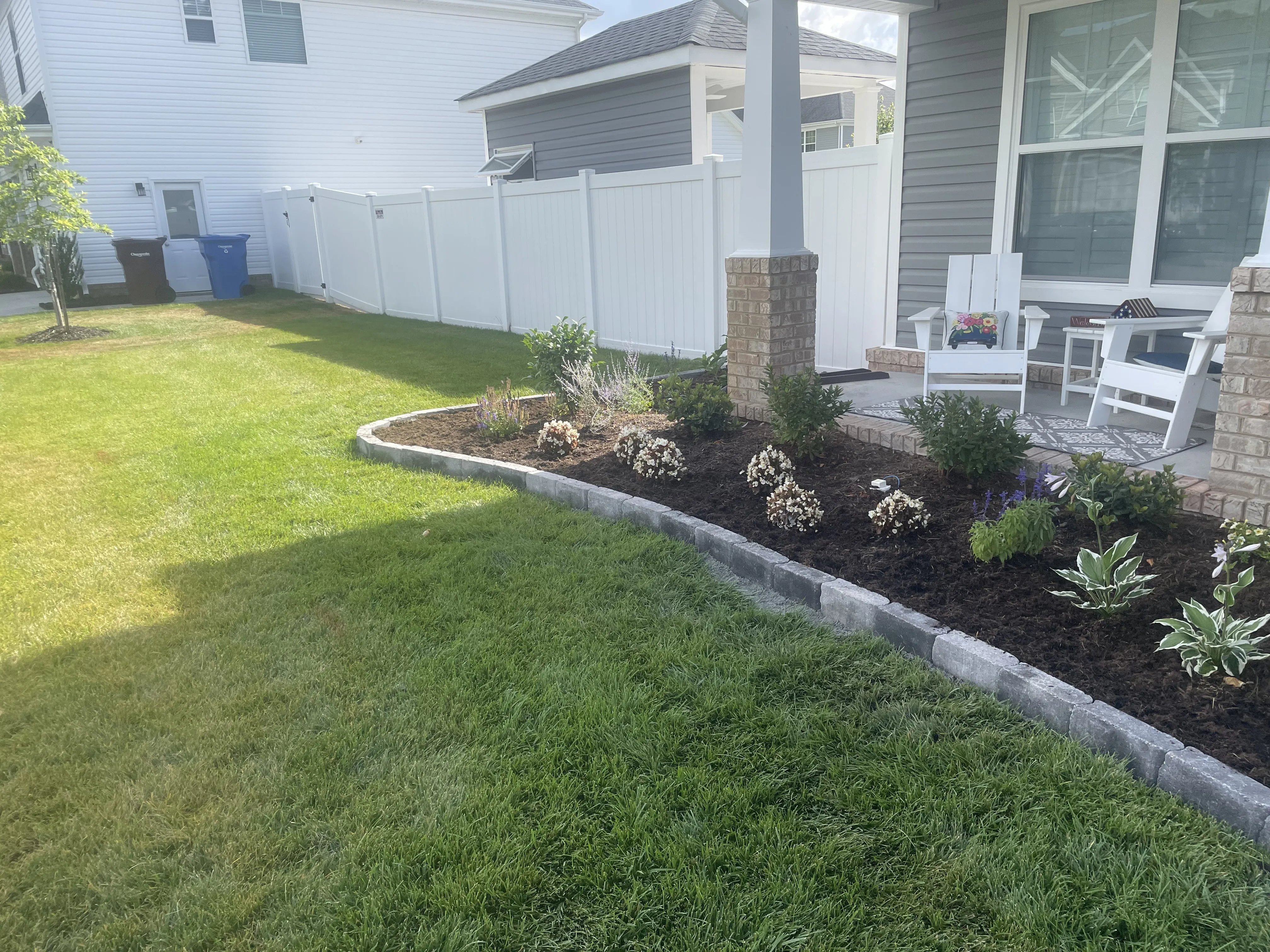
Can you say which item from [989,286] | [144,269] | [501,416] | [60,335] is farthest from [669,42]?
[144,269]

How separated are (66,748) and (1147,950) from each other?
2.95 meters

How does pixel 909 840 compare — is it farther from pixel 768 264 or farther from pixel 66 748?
pixel 768 264

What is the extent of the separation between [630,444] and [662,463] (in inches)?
14.5

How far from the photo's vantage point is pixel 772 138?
5.29m

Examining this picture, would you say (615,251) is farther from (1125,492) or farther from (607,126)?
(1125,492)

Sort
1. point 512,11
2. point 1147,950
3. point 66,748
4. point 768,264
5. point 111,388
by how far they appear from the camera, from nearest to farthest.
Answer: point 1147,950 → point 66,748 → point 768,264 → point 111,388 → point 512,11

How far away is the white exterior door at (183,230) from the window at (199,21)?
2666mm

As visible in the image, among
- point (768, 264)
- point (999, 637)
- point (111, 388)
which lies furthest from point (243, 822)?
point (111, 388)

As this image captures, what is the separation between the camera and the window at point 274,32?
17203 mm

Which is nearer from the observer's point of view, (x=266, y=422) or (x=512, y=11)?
(x=266, y=422)

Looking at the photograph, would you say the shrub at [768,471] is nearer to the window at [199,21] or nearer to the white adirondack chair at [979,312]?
the white adirondack chair at [979,312]

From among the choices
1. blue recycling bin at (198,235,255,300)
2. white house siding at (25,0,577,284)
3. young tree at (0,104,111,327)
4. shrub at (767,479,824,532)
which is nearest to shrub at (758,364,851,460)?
shrub at (767,479,824,532)

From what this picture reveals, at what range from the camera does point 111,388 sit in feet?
27.7

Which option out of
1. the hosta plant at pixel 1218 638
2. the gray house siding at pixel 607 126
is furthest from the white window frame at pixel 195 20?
the hosta plant at pixel 1218 638
